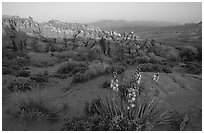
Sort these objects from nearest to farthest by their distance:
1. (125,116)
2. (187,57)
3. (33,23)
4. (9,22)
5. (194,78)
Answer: (125,116) → (194,78) → (187,57) → (9,22) → (33,23)

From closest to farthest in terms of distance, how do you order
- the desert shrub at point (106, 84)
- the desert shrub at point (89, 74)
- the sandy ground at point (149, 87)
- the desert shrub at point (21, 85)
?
the sandy ground at point (149, 87) → the desert shrub at point (106, 84) → the desert shrub at point (21, 85) → the desert shrub at point (89, 74)

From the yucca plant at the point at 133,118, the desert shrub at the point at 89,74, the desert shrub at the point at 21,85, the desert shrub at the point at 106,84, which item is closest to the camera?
the yucca plant at the point at 133,118

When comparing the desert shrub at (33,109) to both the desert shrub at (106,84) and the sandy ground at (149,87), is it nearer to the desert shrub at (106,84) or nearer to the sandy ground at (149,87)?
the sandy ground at (149,87)

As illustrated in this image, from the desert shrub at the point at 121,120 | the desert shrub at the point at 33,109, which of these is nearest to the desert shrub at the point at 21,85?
the desert shrub at the point at 33,109

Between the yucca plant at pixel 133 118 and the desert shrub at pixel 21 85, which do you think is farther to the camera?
the desert shrub at pixel 21 85

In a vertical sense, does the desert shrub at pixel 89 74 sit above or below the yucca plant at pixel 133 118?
above

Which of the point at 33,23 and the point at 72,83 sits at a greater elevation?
the point at 33,23

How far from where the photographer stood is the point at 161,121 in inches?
187

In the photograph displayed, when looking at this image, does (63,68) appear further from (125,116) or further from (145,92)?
(125,116)

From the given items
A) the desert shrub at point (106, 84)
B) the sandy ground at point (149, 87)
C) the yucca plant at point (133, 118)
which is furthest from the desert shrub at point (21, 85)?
the yucca plant at point (133, 118)

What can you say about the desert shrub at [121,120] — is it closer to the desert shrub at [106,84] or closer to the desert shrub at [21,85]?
the desert shrub at [106,84]

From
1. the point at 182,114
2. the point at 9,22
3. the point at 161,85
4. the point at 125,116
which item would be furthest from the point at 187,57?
the point at 9,22

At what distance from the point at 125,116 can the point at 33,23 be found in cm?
4322

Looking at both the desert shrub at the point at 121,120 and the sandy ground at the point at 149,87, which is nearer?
the desert shrub at the point at 121,120
